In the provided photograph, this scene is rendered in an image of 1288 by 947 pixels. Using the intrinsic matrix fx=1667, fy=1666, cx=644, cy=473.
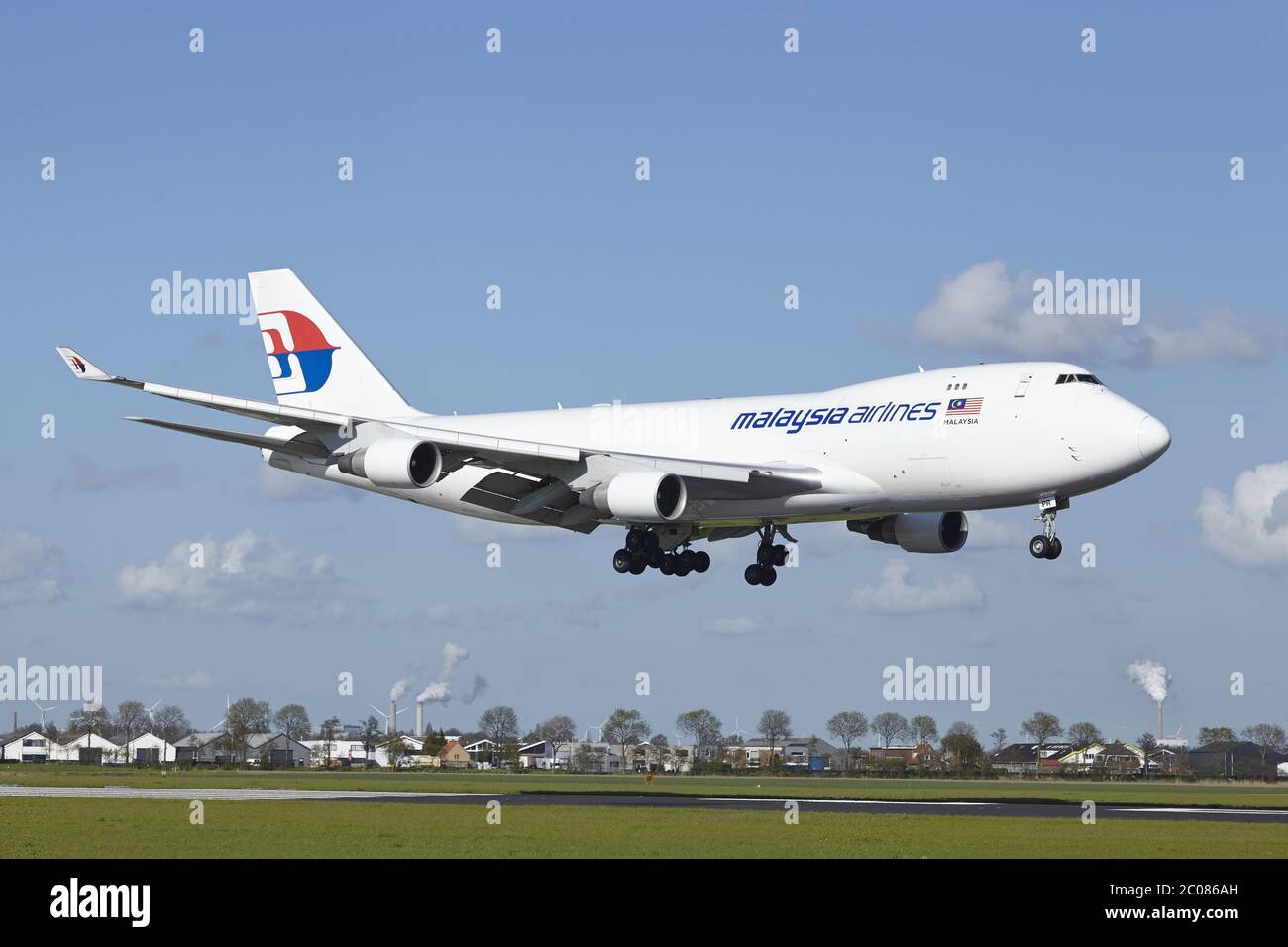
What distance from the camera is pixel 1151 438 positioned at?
45.6 metres

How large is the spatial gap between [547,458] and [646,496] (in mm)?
4019

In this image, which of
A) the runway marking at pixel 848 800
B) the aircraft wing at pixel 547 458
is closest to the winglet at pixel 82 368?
the aircraft wing at pixel 547 458

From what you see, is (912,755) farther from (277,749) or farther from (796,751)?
(277,749)

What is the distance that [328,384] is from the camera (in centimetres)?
6631

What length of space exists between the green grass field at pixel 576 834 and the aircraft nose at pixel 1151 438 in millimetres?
10018

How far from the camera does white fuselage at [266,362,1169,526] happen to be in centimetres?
4628

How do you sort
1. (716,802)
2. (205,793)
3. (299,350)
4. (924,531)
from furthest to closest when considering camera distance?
(299,350)
(924,531)
(205,793)
(716,802)

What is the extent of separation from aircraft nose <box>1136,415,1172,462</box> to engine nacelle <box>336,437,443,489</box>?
2131 cm

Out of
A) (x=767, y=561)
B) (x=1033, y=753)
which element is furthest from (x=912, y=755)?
(x=767, y=561)

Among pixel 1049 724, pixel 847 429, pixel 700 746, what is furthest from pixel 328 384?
pixel 1049 724

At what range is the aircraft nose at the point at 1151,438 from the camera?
1794 inches

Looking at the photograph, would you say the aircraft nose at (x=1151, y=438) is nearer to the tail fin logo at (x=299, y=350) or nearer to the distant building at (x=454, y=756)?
the tail fin logo at (x=299, y=350)
